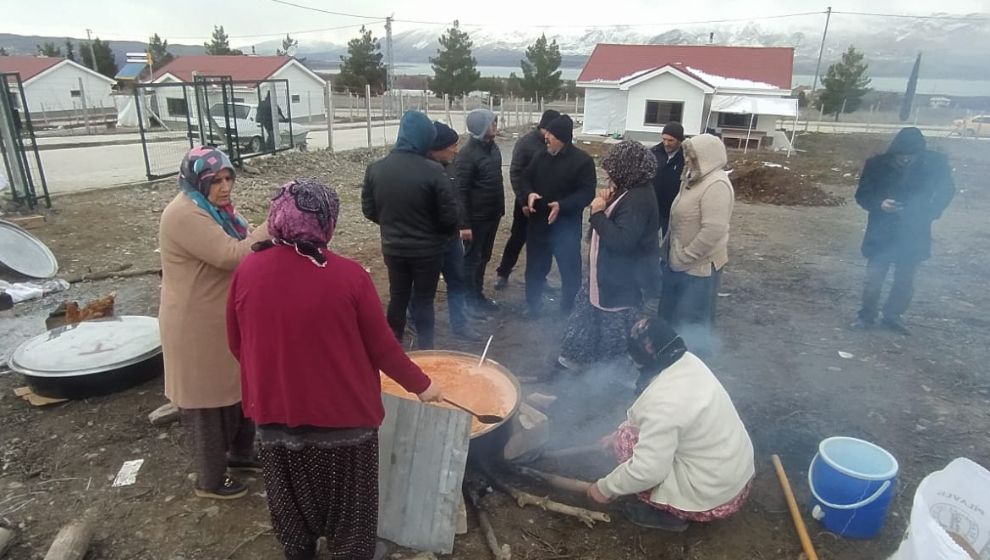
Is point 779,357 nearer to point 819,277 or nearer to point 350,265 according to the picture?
point 819,277

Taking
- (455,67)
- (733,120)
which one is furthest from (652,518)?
(455,67)

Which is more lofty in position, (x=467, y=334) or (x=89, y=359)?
(x=89, y=359)

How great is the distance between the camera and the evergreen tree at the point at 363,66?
125ft

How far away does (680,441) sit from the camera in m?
2.64

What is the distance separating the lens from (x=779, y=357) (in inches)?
194

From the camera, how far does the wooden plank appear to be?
2643mm

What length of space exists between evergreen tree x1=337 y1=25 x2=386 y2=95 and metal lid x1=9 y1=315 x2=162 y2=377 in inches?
1441

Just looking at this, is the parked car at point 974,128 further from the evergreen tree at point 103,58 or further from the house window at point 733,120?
the evergreen tree at point 103,58

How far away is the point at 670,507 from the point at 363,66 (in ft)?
131

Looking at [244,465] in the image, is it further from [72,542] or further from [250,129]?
[250,129]

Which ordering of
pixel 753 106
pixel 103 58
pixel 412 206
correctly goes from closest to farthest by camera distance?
pixel 412 206 < pixel 753 106 < pixel 103 58

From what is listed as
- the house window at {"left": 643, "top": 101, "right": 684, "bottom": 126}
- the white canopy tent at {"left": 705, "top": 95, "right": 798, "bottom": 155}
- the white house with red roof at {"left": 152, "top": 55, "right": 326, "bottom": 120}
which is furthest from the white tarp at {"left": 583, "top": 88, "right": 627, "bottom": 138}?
the white house with red roof at {"left": 152, "top": 55, "right": 326, "bottom": 120}

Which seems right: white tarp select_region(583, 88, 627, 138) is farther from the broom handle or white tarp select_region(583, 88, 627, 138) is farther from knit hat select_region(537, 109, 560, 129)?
the broom handle

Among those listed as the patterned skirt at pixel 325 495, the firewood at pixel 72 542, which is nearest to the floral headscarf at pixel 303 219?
the patterned skirt at pixel 325 495
